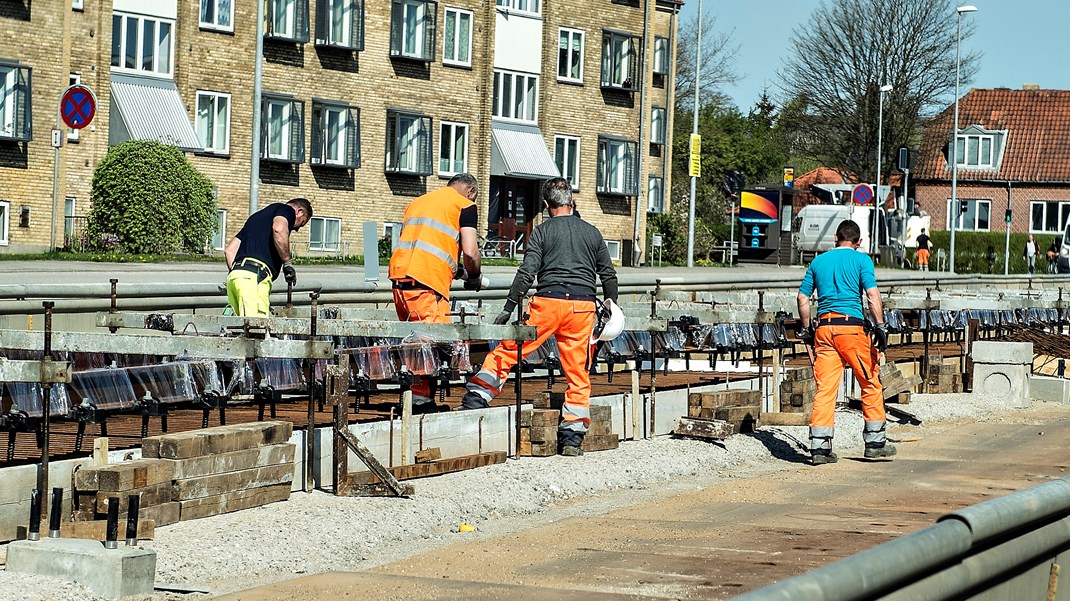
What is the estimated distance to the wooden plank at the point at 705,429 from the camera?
14.7 metres

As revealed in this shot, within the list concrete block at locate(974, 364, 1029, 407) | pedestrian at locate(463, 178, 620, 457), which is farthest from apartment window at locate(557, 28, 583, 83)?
pedestrian at locate(463, 178, 620, 457)

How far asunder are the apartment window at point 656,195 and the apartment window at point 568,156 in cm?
622

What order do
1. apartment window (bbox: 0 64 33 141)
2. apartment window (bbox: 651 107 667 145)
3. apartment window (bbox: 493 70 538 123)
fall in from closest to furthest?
apartment window (bbox: 0 64 33 141)
apartment window (bbox: 493 70 538 123)
apartment window (bbox: 651 107 667 145)

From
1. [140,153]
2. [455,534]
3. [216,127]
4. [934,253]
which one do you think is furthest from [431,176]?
[455,534]

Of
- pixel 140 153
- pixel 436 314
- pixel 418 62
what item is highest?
pixel 418 62

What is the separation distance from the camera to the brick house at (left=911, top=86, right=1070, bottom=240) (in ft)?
254

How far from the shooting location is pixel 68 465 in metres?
9.62

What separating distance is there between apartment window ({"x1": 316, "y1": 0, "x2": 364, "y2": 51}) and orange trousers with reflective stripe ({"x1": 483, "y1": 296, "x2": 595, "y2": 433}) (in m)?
32.4

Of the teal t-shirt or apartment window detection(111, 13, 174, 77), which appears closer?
the teal t-shirt

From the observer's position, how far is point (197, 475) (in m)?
9.63

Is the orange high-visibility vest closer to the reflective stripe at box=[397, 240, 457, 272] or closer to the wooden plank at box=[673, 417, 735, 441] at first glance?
the reflective stripe at box=[397, 240, 457, 272]

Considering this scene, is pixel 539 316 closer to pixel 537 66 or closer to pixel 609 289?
pixel 609 289

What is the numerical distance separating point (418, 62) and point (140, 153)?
12756 mm

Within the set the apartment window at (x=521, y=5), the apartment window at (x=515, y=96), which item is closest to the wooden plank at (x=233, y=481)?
the apartment window at (x=515, y=96)
